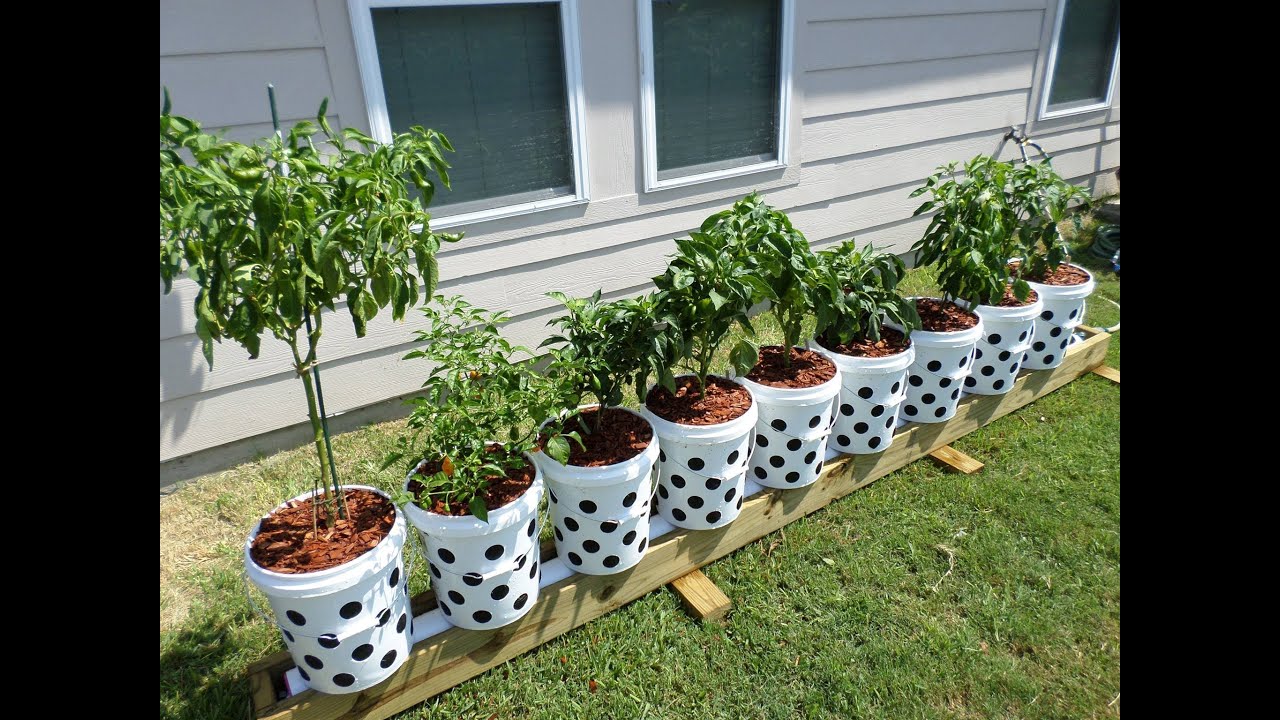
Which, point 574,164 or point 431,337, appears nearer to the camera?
point 431,337

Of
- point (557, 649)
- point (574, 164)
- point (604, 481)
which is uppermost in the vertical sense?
point (574, 164)

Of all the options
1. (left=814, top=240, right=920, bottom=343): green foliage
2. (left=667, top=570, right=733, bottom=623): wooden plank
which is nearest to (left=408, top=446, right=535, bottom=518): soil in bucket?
(left=667, top=570, right=733, bottom=623): wooden plank

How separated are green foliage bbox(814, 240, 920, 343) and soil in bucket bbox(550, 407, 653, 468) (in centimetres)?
80

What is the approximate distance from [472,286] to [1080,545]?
2701 millimetres

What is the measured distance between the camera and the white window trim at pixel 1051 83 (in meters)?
5.05

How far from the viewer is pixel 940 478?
2.91 metres

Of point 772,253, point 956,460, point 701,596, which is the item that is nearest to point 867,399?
point 956,460

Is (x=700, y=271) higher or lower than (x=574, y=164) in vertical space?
lower

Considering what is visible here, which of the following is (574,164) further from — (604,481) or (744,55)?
(604,481)

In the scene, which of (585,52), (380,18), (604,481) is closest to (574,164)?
(585,52)

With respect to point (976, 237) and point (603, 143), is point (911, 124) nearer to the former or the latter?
point (976, 237)

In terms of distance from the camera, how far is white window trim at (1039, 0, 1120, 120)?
5047 millimetres

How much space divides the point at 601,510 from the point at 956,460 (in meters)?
1.72

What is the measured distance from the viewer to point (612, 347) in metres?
2.20
